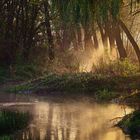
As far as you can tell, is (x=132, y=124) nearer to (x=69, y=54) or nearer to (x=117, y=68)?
→ (x=117, y=68)

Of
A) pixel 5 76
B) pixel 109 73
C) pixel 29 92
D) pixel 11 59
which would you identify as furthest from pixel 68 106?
pixel 11 59

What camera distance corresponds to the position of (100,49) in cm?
4781

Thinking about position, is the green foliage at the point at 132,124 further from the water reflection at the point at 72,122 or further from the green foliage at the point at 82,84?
the green foliage at the point at 82,84

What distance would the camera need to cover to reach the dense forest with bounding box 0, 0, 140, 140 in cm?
1904

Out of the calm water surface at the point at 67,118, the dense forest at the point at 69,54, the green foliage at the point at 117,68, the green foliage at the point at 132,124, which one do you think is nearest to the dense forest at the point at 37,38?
the dense forest at the point at 69,54

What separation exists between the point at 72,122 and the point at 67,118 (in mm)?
1096

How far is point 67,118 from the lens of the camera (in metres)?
20.7

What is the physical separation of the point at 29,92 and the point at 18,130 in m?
13.8

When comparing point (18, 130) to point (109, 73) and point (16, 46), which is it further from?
point (16, 46)

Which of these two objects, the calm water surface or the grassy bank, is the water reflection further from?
the grassy bank

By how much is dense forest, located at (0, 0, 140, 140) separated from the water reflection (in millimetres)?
649

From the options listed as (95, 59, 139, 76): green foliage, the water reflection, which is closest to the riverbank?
(95, 59, 139, 76): green foliage

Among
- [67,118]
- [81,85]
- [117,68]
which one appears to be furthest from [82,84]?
[67,118]

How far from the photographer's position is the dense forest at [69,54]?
1904 centimetres
